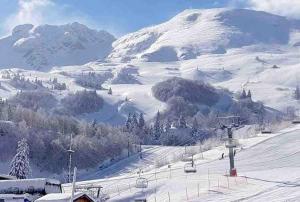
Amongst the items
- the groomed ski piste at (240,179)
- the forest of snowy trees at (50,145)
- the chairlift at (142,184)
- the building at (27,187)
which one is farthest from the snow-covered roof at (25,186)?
the forest of snowy trees at (50,145)

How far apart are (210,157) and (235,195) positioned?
142 ft

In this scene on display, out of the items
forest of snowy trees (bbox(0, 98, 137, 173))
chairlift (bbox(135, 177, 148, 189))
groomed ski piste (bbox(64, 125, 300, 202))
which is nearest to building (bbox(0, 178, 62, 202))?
groomed ski piste (bbox(64, 125, 300, 202))

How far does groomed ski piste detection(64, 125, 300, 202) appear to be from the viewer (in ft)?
208

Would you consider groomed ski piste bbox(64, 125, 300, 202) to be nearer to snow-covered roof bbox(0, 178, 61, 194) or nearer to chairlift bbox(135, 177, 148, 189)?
chairlift bbox(135, 177, 148, 189)

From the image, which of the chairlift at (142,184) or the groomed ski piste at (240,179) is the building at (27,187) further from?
the chairlift at (142,184)

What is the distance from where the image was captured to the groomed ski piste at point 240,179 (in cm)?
6328

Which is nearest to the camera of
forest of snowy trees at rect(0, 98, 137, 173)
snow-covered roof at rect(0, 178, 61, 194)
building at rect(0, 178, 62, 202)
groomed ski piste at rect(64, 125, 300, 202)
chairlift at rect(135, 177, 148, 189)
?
building at rect(0, 178, 62, 202)

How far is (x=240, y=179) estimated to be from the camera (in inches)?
2894

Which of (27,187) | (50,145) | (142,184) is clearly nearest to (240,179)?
(142,184)

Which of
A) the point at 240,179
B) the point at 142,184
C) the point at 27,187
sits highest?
the point at 240,179

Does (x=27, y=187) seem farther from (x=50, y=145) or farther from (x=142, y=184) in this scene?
(x=50, y=145)

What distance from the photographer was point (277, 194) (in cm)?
6106

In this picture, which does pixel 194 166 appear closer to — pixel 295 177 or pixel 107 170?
pixel 295 177

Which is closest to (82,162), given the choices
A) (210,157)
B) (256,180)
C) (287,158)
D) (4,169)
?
(4,169)
